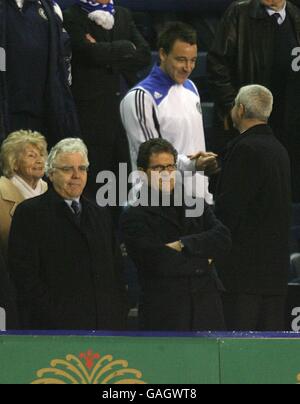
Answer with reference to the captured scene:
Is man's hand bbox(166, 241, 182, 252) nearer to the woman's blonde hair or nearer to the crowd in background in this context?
the crowd in background

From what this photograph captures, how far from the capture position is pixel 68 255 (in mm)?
9375

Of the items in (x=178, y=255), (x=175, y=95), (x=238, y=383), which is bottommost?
(x=238, y=383)

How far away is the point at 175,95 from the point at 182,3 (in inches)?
34.3

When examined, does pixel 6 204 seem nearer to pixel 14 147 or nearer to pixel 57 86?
pixel 14 147

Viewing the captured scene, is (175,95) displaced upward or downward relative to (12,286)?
upward

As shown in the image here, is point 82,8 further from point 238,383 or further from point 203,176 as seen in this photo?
point 238,383

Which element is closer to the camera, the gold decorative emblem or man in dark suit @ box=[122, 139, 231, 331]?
the gold decorative emblem

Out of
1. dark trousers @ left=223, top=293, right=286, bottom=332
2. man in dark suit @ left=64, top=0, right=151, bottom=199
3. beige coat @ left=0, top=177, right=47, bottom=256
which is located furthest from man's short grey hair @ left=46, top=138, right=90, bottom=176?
dark trousers @ left=223, top=293, right=286, bottom=332

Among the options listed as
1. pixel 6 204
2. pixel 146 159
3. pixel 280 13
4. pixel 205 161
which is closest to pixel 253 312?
Result: pixel 205 161

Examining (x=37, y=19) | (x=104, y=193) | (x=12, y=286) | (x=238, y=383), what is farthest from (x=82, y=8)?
(x=238, y=383)

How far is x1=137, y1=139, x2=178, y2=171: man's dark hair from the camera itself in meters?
9.40

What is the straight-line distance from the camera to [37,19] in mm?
9859

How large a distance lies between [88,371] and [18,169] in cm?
115

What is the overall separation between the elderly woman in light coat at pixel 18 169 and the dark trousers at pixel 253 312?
1.17 metres
